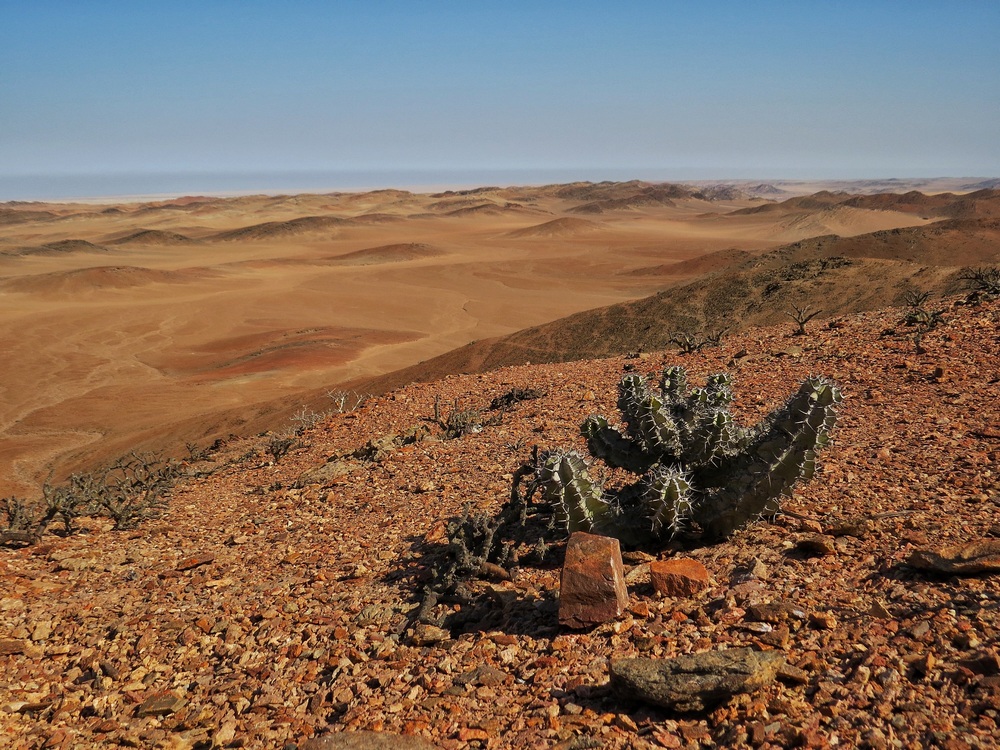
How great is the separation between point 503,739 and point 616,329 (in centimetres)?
1953

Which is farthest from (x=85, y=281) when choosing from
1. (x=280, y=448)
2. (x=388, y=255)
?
(x=280, y=448)

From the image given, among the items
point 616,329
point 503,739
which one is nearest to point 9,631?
point 503,739

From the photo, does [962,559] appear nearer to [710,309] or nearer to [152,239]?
[710,309]

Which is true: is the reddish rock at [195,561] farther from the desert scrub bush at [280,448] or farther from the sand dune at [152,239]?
the sand dune at [152,239]

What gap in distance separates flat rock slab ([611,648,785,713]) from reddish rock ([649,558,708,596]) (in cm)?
76

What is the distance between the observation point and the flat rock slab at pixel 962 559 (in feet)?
11.5

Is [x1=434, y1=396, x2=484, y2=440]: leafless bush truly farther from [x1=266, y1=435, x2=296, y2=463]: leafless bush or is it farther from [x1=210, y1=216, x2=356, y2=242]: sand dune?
[x1=210, y1=216, x2=356, y2=242]: sand dune

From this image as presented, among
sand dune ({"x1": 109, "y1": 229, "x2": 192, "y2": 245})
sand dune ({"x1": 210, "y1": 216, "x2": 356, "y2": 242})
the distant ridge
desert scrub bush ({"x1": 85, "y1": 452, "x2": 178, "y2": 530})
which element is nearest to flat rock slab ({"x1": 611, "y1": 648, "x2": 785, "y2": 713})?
desert scrub bush ({"x1": 85, "y1": 452, "x2": 178, "y2": 530})

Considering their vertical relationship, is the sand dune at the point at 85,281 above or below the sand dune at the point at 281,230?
below

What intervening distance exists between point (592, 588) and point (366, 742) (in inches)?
51.7

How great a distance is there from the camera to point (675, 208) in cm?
11081

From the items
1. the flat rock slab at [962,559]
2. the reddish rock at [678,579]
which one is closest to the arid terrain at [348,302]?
the reddish rock at [678,579]

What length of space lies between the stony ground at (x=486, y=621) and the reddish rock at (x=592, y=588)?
0.08 meters

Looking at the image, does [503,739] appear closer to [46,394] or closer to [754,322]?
[754,322]
